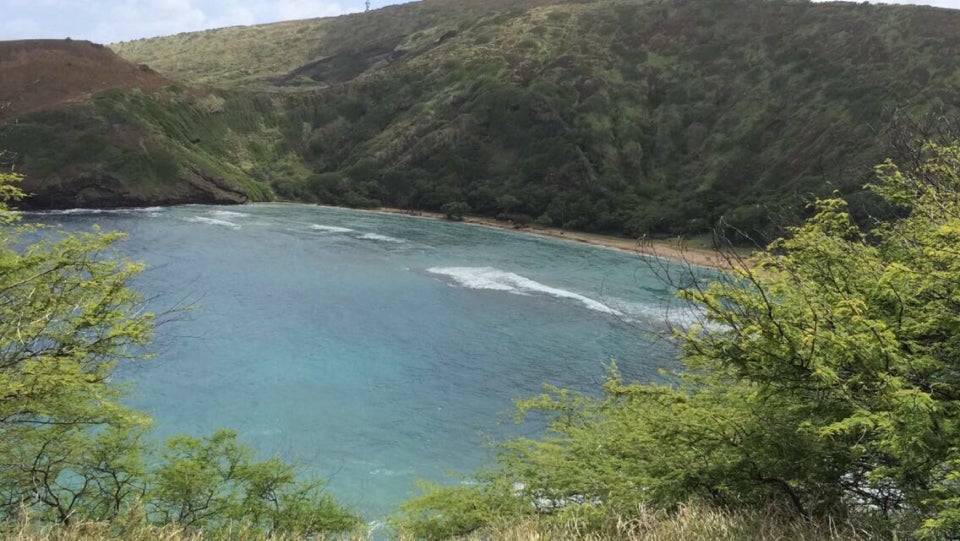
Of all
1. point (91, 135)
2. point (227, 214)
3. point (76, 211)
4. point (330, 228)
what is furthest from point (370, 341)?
point (91, 135)

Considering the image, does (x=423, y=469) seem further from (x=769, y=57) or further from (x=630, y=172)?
(x=769, y=57)

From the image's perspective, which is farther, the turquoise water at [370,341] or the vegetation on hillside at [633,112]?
the vegetation on hillside at [633,112]

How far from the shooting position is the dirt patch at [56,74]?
99.2m

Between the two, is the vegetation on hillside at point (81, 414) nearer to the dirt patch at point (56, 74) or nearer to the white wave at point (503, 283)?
the white wave at point (503, 283)

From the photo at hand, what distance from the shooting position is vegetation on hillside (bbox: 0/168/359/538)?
34.7ft

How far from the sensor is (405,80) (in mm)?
139250

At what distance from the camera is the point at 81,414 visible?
13.1 m

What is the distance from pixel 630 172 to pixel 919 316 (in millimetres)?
104147

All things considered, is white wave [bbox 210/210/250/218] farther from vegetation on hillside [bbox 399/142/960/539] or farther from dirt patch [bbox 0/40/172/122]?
vegetation on hillside [bbox 399/142/960/539]

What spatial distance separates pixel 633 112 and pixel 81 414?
11595 centimetres

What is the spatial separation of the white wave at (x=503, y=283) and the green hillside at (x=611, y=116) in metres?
33.5

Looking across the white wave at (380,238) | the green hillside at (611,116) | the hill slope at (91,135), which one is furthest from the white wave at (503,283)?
the hill slope at (91,135)

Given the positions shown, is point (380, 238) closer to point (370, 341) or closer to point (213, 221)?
point (213, 221)

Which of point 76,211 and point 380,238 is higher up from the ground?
point 76,211
